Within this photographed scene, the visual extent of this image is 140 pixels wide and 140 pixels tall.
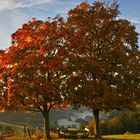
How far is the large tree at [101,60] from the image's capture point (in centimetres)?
4319

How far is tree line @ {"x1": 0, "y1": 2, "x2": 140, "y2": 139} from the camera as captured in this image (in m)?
42.4

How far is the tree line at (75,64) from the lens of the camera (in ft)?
139

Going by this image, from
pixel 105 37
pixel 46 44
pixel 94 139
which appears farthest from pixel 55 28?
pixel 94 139

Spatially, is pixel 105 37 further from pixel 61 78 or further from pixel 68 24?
pixel 61 78

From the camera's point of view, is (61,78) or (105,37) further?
(105,37)

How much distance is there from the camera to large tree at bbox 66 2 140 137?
43.2m

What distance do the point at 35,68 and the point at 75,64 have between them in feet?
13.9

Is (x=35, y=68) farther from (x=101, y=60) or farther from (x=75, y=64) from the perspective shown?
(x=101, y=60)

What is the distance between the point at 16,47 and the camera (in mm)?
45375

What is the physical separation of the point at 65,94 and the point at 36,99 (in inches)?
133

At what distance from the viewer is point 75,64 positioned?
141ft

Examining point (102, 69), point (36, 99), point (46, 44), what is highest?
point (46, 44)

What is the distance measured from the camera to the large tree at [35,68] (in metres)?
42.0

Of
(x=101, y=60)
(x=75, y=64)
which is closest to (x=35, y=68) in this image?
(x=75, y=64)
